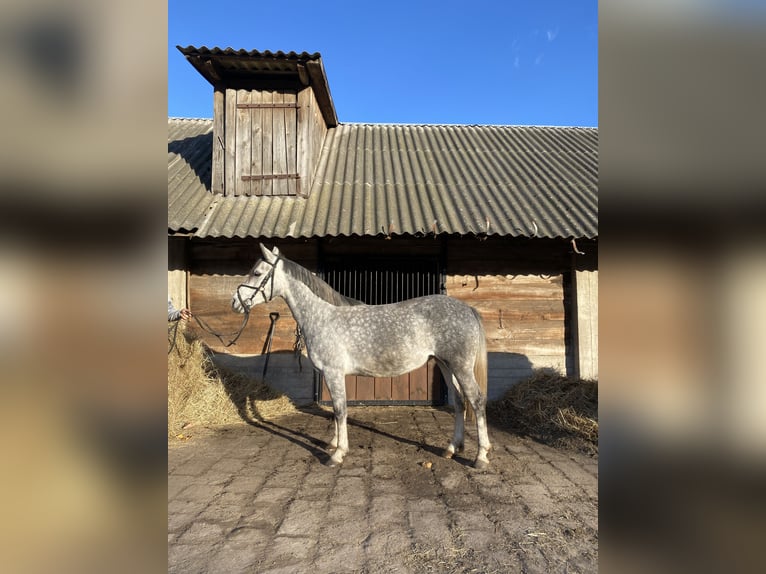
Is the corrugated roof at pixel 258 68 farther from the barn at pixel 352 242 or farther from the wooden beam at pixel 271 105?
the wooden beam at pixel 271 105

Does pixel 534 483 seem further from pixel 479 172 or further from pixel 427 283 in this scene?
pixel 479 172

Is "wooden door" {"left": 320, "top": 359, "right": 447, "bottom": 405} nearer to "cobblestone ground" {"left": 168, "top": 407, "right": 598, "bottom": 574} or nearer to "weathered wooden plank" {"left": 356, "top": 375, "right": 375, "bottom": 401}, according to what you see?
"weathered wooden plank" {"left": 356, "top": 375, "right": 375, "bottom": 401}

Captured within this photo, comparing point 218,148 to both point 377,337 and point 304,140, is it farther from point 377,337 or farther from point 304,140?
point 377,337

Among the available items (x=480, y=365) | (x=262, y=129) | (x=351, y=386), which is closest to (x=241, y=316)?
(x=351, y=386)

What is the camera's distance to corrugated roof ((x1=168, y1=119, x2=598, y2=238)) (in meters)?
5.77

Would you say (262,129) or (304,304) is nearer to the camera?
(304,304)

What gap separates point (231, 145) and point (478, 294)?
4.69 metres

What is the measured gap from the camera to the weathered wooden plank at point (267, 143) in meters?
6.71

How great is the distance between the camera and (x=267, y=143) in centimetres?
682

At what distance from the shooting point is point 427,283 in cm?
631
